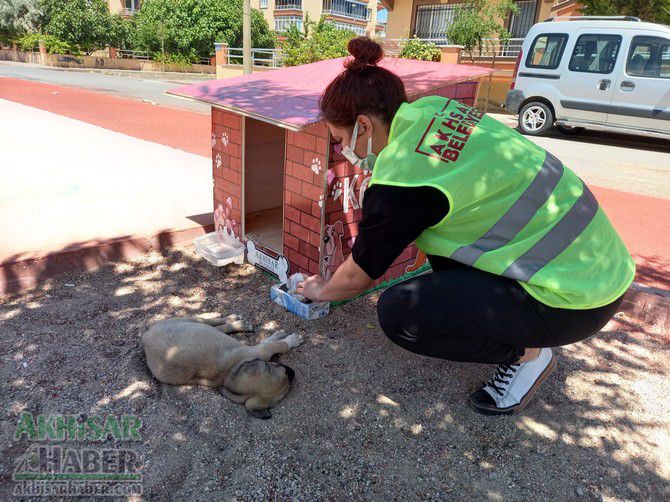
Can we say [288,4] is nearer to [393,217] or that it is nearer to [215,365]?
[215,365]

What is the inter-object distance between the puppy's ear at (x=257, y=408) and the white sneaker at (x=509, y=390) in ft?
3.22

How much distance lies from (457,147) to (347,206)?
1.51m

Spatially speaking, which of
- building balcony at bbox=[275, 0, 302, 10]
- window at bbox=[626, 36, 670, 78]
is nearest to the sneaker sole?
window at bbox=[626, 36, 670, 78]

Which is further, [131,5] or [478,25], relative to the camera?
[131,5]

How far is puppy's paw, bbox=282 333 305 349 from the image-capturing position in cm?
284

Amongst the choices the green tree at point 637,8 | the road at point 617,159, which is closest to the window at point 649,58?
the road at point 617,159

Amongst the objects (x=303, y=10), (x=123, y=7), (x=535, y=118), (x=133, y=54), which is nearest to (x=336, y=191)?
(x=535, y=118)

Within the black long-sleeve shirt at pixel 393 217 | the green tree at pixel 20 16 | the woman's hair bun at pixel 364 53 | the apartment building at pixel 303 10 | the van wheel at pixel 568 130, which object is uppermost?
the apartment building at pixel 303 10

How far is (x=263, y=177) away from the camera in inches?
182

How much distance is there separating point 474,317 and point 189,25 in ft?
118

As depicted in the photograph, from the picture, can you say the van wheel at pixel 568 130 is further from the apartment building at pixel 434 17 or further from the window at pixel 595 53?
the apartment building at pixel 434 17

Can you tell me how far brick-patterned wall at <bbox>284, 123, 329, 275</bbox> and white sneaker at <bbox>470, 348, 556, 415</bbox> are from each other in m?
1.29

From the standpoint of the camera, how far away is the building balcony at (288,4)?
46438mm

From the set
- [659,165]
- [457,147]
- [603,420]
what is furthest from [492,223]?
[659,165]
